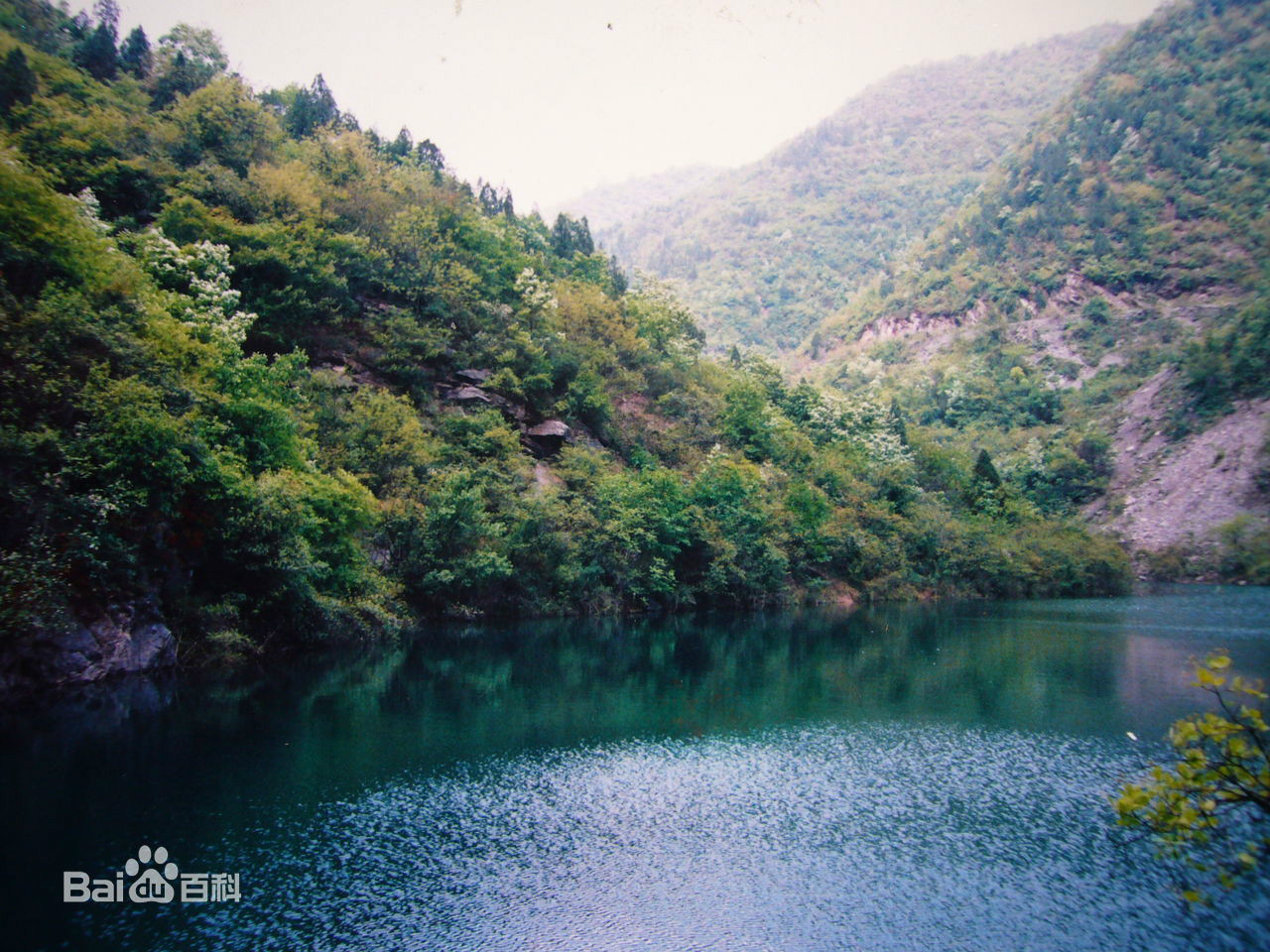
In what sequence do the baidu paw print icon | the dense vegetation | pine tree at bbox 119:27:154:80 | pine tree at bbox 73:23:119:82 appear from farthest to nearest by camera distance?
pine tree at bbox 119:27:154:80 < pine tree at bbox 73:23:119:82 < the dense vegetation < the baidu paw print icon

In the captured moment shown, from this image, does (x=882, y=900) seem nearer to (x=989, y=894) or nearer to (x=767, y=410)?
(x=989, y=894)

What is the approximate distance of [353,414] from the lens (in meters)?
37.6

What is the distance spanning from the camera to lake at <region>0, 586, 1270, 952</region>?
35.2 ft

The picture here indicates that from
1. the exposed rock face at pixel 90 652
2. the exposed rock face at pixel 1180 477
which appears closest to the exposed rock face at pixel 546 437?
the exposed rock face at pixel 90 652

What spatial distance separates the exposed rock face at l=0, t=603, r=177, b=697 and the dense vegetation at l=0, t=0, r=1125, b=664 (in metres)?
0.79

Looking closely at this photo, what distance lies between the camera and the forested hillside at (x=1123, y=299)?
76312 millimetres

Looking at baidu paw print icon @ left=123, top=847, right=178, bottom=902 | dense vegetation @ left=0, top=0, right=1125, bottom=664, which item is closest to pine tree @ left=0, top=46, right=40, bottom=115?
dense vegetation @ left=0, top=0, right=1125, bottom=664

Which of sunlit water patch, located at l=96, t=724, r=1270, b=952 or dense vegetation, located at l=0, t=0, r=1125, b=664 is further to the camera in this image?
dense vegetation, located at l=0, t=0, r=1125, b=664

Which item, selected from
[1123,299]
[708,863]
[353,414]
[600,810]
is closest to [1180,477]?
[1123,299]

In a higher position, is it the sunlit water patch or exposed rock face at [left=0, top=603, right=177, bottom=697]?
exposed rock face at [left=0, top=603, right=177, bottom=697]

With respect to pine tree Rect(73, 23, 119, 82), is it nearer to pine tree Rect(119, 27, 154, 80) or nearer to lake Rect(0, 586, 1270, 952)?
pine tree Rect(119, 27, 154, 80)

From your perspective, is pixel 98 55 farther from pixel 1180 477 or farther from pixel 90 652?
pixel 1180 477

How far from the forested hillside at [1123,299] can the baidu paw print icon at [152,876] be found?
7957 centimetres

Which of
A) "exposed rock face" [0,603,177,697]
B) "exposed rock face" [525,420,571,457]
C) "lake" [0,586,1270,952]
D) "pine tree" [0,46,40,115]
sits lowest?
"lake" [0,586,1270,952]
